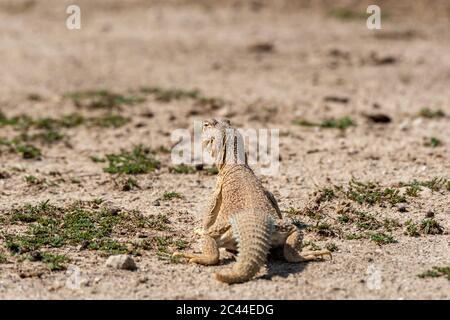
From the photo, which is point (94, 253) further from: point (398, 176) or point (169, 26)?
point (169, 26)

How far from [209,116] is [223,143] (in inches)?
173

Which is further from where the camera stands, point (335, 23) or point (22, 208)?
point (335, 23)

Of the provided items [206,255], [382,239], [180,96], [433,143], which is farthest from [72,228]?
[180,96]

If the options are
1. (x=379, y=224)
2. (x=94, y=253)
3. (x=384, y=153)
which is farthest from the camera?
(x=384, y=153)

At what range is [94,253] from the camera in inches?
276

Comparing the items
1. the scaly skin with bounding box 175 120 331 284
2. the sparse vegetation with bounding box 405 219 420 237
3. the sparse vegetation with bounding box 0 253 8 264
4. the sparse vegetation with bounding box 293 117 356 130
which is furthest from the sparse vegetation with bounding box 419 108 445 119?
the sparse vegetation with bounding box 0 253 8 264

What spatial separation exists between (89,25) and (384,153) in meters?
8.77

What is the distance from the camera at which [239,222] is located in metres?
6.65

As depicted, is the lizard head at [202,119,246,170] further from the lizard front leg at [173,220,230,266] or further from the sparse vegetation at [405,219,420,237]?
the sparse vegetation at [405,219,420,237]

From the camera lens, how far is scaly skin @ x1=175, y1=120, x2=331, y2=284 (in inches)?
250

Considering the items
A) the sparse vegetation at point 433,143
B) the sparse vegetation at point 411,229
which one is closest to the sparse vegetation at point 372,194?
the sparse vegetation at point 411,229

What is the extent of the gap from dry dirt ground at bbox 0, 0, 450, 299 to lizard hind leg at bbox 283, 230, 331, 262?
0.07 meters
